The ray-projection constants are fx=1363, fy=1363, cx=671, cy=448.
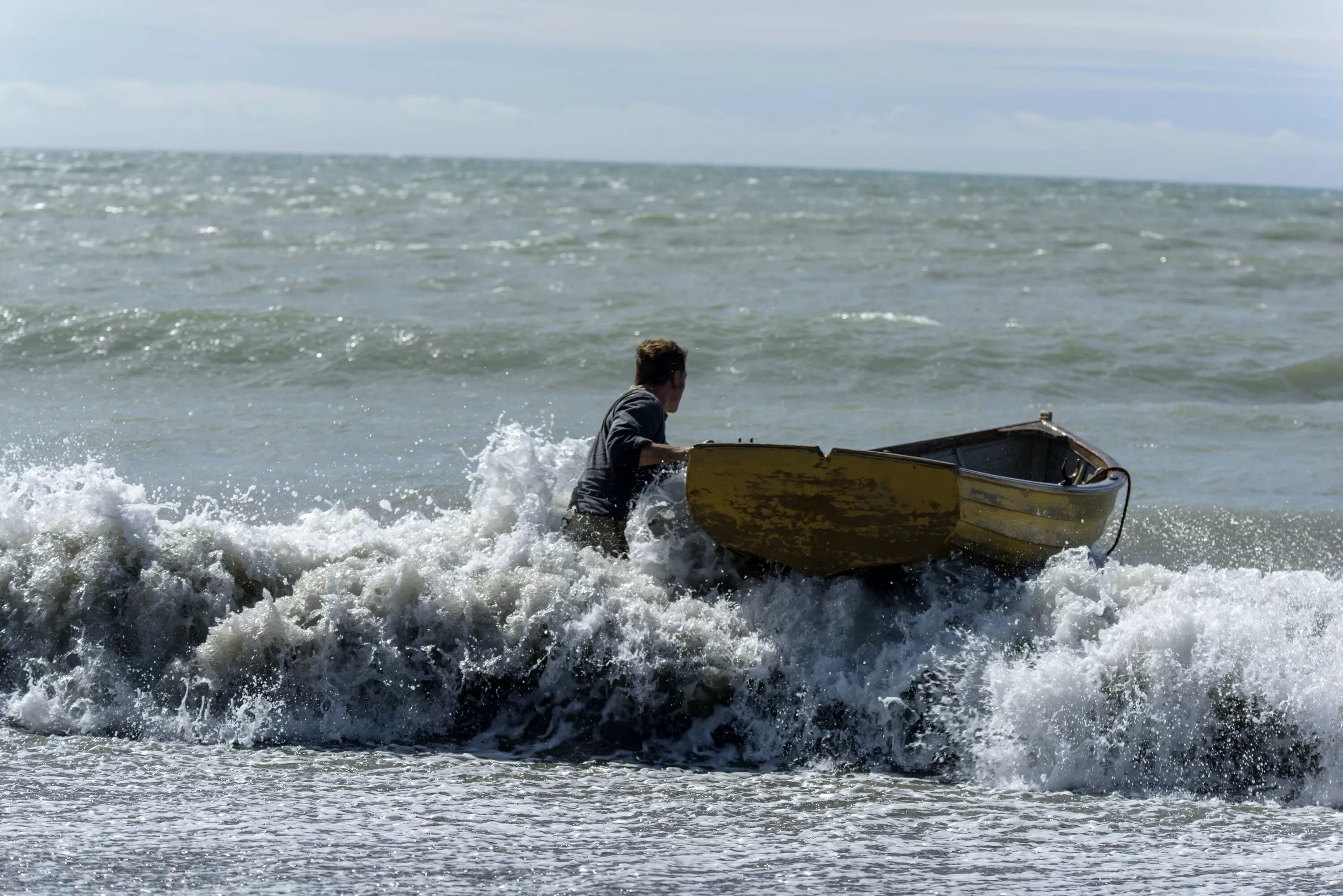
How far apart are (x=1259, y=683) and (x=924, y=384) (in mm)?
8501

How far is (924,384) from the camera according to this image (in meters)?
14.5

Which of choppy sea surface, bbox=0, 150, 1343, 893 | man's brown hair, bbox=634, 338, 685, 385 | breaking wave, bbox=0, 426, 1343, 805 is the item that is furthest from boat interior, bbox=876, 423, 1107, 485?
man's brown hair, bbox=634, 338, 685, 385

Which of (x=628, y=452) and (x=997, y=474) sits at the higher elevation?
(x=628, y=452)

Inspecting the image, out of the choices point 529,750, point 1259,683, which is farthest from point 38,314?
point 1259,683

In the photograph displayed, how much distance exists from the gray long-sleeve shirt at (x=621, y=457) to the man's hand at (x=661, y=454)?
0.10 feet

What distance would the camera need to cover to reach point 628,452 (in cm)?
671

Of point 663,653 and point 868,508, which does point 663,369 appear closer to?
point 868,508

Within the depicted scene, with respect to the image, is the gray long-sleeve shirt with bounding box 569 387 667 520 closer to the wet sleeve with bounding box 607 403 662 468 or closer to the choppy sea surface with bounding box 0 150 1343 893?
the wet sleeve with bounding box 607 403 662 468

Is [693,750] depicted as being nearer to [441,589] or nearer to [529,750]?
[529,750]

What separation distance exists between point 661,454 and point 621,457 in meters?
0.26

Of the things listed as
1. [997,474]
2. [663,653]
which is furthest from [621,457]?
[997,474]

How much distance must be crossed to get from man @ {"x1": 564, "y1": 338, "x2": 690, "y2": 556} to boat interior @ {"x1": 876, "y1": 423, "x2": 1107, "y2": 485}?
2.01 metres

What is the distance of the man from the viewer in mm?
6711

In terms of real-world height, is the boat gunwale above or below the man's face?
below
